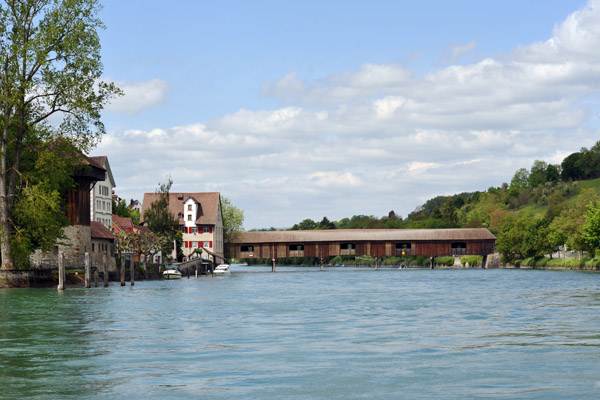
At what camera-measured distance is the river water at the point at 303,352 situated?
1517cm

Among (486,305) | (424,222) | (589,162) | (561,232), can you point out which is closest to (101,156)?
(561,232)

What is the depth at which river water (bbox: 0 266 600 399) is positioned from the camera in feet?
49.8

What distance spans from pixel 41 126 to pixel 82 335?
31393mm

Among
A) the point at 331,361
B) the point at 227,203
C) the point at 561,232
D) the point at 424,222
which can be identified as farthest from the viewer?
the point at 424,222

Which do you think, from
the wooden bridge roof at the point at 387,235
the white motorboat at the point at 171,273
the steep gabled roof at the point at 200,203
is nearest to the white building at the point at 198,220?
the steep gabled roof at the point at 200,203

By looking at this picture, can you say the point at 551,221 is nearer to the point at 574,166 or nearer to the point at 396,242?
the point at 396,242

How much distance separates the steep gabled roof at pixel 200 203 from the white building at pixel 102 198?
74.7 ft

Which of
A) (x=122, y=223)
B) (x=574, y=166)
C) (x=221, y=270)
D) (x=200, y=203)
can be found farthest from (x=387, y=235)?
(x=574, y=166)

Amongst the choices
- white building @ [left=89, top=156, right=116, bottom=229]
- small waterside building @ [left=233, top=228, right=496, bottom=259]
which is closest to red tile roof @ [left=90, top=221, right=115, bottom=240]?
white building @ [left=89, top=156, right=116, bottom=229]

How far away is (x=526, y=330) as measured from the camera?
24984 millimetres

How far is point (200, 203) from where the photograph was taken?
123 m

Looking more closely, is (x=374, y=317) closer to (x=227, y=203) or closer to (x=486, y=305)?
(x=486, y=305)

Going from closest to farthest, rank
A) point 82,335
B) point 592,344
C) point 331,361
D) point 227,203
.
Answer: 1. point 331,361
2. point 592,344
3. point 82,335
4. point 227,203

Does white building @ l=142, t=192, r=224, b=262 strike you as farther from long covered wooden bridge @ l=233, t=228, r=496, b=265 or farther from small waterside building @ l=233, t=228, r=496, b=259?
long covered wooden bridge @ l=233, t=228, r=496, b=265
